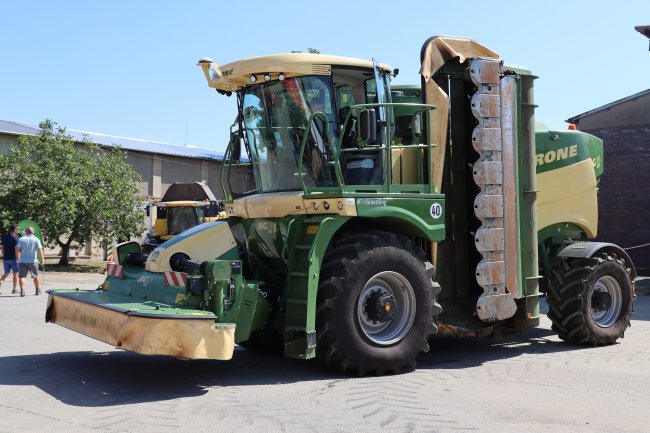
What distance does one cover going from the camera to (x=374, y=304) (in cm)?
791

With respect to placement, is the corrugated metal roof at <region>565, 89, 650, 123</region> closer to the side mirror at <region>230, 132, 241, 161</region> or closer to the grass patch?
the grass patch

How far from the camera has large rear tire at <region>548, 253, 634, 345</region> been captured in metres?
9.87

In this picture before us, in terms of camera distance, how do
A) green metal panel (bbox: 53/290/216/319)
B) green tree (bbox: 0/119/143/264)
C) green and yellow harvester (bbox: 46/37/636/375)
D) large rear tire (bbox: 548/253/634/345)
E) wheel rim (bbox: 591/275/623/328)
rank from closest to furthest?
1. green metal panel (bbox: 53/290/216/319)
2. green and yellow harvester (bbox: 46/37/636/375)
3. large rear tire (bbox: 548/253/634/345)
4. wheel rim (bbox: 591/275/623/328)
5. green tree (bbox: 0/119/143/264)

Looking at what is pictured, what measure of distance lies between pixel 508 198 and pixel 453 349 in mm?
2177

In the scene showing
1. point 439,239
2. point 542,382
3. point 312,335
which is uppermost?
point 439,239

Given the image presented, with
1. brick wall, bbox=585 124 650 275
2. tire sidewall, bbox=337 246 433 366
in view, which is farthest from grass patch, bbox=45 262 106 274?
tire sidewall, bbox=337 246 433 366

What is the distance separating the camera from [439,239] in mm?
8531

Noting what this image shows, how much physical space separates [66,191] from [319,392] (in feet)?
72.3

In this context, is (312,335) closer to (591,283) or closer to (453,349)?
(453,349)

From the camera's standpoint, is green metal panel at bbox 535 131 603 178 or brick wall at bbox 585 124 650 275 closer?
green metal panel at bbox 535 131 603 178

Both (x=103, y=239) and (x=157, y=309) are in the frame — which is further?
(x=103, y=239)

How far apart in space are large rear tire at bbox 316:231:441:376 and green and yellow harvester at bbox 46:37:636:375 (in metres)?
0.02

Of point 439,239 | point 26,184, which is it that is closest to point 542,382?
point 439,239

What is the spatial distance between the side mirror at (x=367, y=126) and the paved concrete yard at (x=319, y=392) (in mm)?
2494
